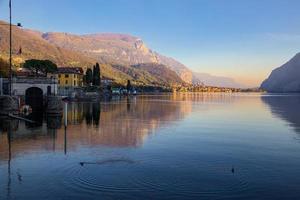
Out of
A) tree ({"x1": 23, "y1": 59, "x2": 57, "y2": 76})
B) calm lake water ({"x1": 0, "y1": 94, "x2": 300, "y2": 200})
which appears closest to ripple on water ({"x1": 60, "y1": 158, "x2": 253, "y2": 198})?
calm lake water ({"x1": 0, "y1": 94, "x2": 300, "y2": 200})

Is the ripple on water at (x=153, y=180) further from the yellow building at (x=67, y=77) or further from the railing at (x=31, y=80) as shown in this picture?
the yellow building at (x=67, y=77)

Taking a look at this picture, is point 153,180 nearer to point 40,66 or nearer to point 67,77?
point 40,66

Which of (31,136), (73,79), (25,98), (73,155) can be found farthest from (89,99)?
(73,155)

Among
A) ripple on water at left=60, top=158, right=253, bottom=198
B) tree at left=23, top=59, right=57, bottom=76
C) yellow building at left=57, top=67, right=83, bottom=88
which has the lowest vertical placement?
ripple on water at left=60, top=158, right=253, bottom=198

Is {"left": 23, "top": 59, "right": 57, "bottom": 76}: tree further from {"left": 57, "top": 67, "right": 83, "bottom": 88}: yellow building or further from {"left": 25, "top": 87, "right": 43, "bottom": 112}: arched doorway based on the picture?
{"left": 25, "top": 87, "right": 43, "bottom": 112}: arched doorway

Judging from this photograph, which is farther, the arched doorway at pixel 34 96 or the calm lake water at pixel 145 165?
the arched doorway at pixel 34 96

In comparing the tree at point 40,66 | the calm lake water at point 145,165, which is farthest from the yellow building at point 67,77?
the calm lake water at point 145,165

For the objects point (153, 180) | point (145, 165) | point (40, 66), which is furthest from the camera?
point (40, 66)

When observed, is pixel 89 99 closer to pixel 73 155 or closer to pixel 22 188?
pixel 73 155

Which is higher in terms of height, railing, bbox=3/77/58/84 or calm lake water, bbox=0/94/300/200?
railing, bbox=3/77/58/84

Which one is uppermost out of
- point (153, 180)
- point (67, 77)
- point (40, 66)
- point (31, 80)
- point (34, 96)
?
point (40, 66)

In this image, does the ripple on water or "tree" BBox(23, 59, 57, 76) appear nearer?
the ripple on water

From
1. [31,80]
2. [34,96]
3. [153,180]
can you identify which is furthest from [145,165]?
[34,96]

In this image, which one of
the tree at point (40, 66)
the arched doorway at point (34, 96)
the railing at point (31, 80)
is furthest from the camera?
the tree at point (40, 66)
